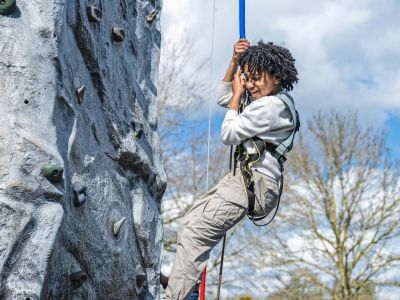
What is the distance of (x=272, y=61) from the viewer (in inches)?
165

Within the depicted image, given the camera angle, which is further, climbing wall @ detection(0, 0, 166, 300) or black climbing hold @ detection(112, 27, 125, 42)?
black climbing hold @ detection(112, 27, 125, 42)

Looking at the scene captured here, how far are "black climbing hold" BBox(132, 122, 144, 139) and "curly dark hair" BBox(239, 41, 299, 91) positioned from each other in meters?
0.74

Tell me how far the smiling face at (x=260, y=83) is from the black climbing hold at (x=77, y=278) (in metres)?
1.46

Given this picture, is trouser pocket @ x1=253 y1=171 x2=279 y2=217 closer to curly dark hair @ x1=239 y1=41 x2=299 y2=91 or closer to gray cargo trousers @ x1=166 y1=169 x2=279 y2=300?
gray cargo trousers @ x1=166 y1=169 x2=279 y2=300

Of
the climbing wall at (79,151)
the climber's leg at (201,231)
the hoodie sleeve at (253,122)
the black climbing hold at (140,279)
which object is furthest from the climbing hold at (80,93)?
the black climbing hold at (140,279)

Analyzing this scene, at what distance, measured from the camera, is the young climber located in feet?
13.0

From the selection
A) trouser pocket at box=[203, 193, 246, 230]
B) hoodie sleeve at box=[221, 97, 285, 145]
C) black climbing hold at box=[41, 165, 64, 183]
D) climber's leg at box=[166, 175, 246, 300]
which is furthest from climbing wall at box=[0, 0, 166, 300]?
hoodie sleeve at box=[221, 97, 285, 145]

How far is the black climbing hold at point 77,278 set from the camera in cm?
355

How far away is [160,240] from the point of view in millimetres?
4641

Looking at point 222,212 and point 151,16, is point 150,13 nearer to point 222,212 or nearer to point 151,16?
point 151,16

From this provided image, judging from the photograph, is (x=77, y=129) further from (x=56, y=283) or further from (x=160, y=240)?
(x=160, y=240)

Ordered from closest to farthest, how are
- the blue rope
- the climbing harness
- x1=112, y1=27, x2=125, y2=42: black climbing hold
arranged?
the climbing harness, x1=112, y1=27, x2=125, y2=42: black climbing hold, the blue rope

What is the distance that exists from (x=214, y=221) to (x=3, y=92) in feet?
4.75

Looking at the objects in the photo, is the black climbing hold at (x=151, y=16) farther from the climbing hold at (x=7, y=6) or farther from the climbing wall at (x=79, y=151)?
the climbing hold at (x=7, y=6)
